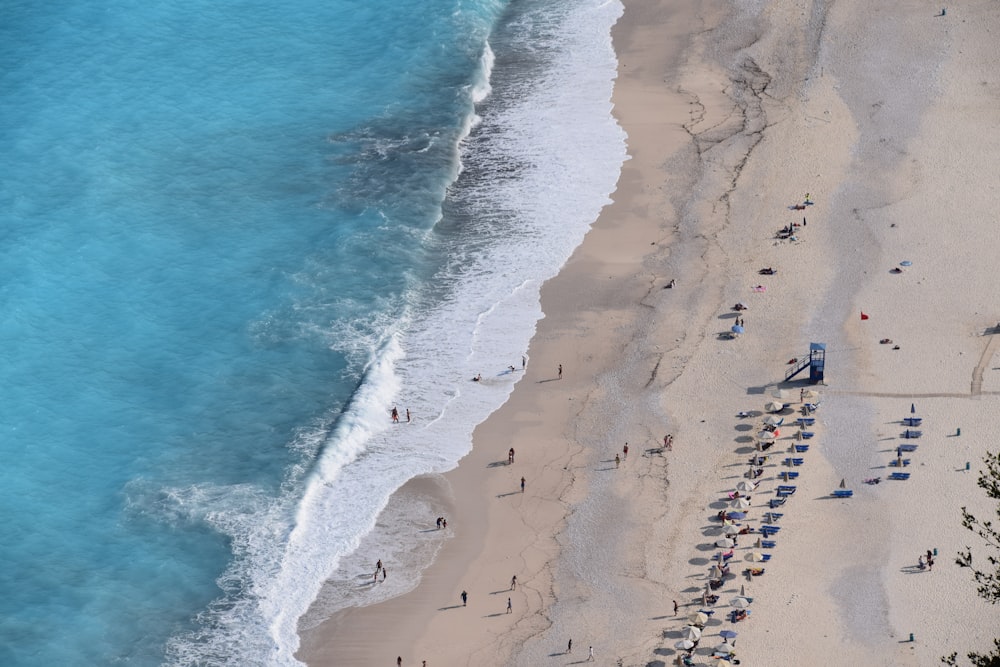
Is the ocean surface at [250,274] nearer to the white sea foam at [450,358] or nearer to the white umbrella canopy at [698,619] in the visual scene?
the white sea foam at [450,358]

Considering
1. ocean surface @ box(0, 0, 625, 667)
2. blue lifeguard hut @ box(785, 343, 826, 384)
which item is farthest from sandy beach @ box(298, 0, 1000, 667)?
ocean surface @ box(0, 0, 625, 667)

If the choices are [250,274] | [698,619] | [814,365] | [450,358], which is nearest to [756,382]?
[814,365]

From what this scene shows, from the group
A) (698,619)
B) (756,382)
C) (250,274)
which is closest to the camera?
(698,619)

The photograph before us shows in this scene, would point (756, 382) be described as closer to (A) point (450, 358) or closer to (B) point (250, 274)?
(A) point (450, 358)

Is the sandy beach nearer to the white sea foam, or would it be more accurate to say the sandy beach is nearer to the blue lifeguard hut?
the blue lifeguard hut

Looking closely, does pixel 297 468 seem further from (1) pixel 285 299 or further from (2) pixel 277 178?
(2) pixel 277 178
